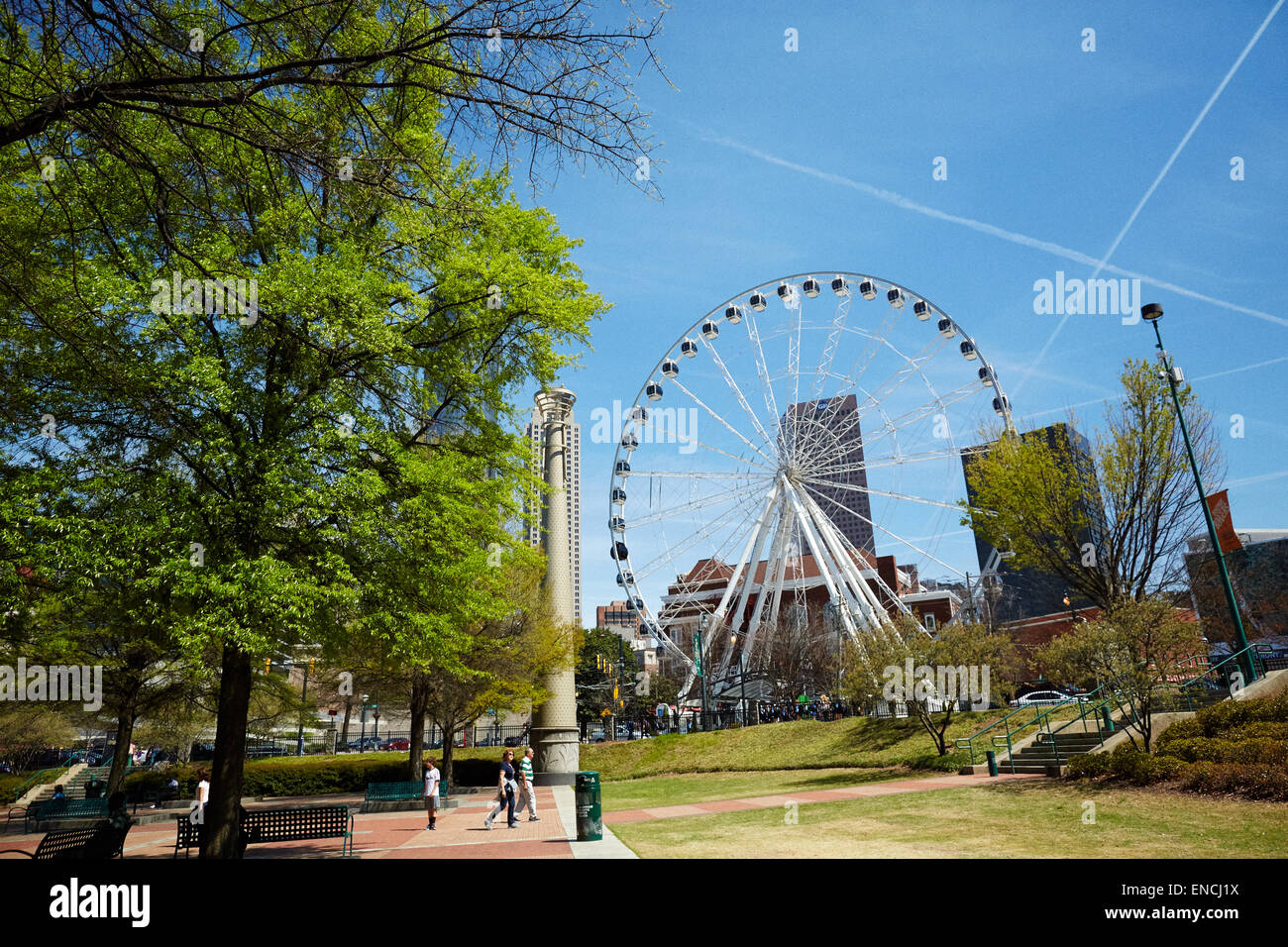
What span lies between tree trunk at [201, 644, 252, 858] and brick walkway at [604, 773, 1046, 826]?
7862 millimetres

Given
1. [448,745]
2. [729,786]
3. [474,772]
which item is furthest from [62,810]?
[729,786]

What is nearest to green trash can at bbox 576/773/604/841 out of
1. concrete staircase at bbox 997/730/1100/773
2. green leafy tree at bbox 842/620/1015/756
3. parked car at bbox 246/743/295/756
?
concrete staircase at bbox 997/730/1100/773

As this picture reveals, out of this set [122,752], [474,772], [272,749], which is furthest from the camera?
[272,749]

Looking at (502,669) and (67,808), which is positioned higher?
(502,669)

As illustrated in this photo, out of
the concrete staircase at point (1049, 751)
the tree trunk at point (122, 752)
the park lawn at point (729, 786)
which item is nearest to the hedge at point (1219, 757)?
the concrete staircase at point (1049, 751)

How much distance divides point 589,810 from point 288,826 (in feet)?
16.6

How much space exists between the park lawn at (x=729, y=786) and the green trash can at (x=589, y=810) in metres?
7.80

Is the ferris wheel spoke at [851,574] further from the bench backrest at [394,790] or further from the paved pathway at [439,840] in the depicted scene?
the bench backrest at [394,790]

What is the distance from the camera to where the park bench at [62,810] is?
21.6 metres

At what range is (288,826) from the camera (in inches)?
503

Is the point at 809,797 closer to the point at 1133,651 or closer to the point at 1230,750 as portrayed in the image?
the point at 1133,651

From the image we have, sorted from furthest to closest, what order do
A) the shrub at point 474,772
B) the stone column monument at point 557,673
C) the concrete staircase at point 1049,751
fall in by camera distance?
the shrub at point 474,772 → the stone column monument at point 557,673 → the concrete staircase at point 1049,751
